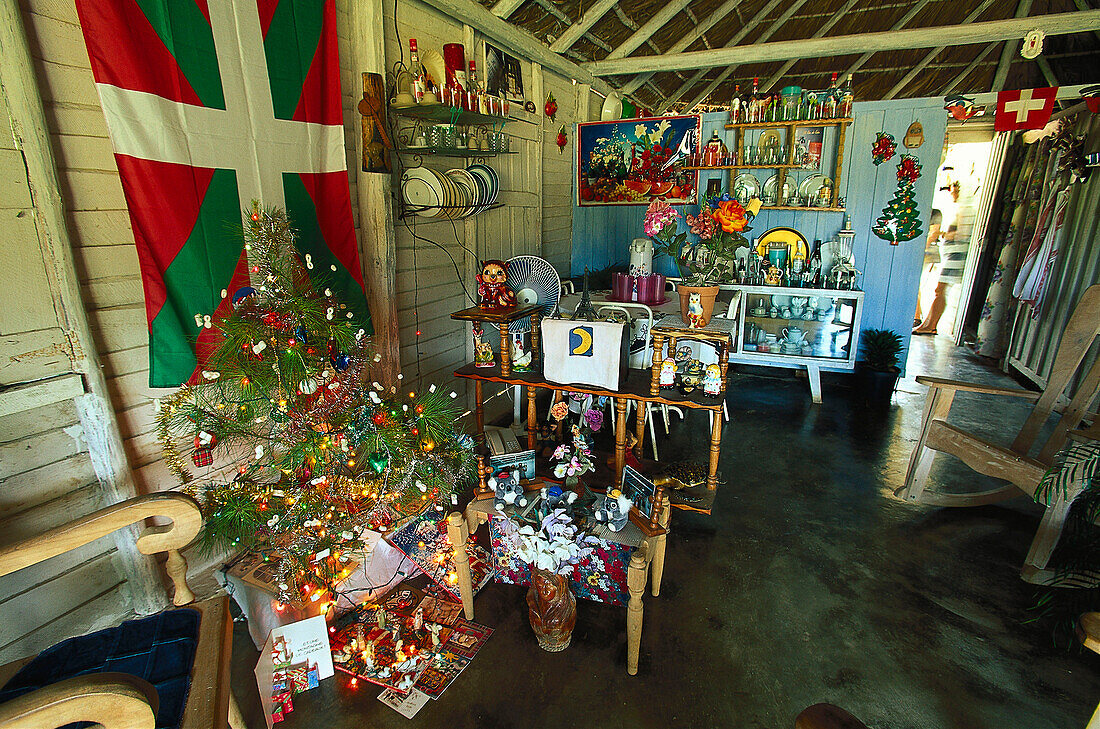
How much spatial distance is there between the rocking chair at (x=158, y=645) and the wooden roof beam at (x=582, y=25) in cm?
444

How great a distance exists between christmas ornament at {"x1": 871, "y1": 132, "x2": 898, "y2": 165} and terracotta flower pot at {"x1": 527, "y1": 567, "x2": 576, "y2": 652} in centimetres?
497

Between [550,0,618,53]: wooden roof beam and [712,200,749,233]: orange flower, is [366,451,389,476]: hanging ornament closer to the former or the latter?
[712,200,749,233]: orange flower

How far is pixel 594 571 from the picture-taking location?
2217mm

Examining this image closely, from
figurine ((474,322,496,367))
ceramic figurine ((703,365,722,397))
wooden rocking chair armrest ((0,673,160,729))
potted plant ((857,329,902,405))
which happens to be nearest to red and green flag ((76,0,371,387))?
figurine ((474,322,496,367))

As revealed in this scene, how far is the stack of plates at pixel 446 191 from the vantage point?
301 centimetres

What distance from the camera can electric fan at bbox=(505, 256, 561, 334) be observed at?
3307 mm

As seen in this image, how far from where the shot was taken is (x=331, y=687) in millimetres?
1995

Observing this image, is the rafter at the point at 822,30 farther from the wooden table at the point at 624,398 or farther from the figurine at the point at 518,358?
the figurine at the point at 518,358

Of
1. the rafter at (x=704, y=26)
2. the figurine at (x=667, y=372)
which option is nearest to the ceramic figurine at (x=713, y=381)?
the figurine at (x=667, y=372)

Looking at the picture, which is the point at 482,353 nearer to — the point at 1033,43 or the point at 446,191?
the point at 446,191

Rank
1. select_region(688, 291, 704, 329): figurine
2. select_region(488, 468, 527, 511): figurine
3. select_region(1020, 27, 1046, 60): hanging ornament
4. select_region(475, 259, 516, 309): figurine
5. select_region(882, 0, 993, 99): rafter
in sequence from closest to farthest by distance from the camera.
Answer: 1. select_region(488, 468, 527, 511): figurine
2. select_region(688, 291, 704, 329): figurine
3. select_region(475, 259, 516, 309): figurine
4. select_region(1020, 27, 1046, 60): hanging ornament
5. select_region(882, 0, 993, 99): rafter

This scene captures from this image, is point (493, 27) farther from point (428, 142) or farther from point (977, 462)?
point (977, 462)

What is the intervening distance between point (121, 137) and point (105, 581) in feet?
5.11

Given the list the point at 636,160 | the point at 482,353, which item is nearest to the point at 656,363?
the point at 482,353
